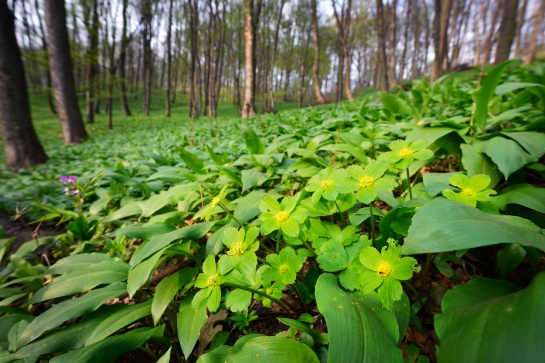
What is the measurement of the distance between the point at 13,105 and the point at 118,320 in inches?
233

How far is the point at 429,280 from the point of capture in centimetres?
100

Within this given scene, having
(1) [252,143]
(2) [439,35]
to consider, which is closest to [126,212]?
(1) [252,143]

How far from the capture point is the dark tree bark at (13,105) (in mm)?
4453

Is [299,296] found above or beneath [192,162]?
beneath

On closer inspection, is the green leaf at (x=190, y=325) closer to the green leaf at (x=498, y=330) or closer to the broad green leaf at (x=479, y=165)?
the green leaf at (x=498, y=330)

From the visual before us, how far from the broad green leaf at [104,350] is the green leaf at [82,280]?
312mm

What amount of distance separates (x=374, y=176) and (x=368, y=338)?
0.49 metres

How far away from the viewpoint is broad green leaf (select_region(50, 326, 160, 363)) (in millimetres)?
795

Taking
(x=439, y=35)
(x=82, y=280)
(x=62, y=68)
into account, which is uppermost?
(x=439, y=35)

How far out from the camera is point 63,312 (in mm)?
969

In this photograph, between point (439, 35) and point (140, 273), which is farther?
point (439, 35)

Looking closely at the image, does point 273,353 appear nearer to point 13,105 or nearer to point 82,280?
point 82,280

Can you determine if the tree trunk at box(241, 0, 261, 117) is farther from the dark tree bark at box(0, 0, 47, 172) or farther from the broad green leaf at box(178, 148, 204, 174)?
the broad green leaf at box(178, 148, 204, 174)

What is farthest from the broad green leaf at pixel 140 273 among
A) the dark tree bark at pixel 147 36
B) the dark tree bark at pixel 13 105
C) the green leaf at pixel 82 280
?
the dark tree bark at pixel 147 36
